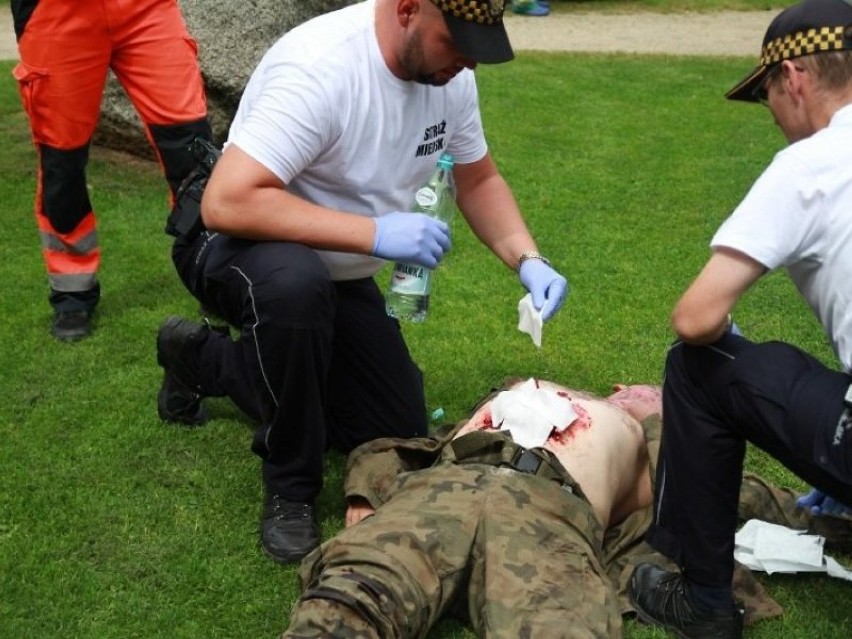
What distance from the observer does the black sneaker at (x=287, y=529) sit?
3.24 metres

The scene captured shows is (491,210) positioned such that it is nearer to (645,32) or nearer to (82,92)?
(82,92)

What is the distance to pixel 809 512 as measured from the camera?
3373 millimetres

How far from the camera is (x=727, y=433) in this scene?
277cm

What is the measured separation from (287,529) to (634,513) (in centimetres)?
95

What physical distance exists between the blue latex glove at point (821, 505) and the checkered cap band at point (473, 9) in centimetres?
155

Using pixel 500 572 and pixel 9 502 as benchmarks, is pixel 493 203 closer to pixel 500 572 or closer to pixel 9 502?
pixel 500 572

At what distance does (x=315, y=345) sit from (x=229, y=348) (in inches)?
27.0

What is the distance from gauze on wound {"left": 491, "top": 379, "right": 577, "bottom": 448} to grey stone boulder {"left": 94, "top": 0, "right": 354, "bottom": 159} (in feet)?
12.1

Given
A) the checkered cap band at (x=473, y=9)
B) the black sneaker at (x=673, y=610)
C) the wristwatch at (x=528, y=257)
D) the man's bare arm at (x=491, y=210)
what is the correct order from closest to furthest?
1. the black sneaker at (x=673, y=610)
2. the checkered cap band at (x=473, y=9)
3. the wristwatch at (x=528, y=257)
4. the man's bare arm at (x=491, y=210)

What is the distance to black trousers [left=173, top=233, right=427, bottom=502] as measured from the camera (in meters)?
3.16

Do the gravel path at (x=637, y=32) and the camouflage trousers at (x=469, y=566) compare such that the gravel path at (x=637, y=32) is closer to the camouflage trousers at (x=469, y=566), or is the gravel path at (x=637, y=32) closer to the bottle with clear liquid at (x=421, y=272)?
the bottle with clear liquid at (x=421, y=272)

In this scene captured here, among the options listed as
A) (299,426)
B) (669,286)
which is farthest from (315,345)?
(669,286)

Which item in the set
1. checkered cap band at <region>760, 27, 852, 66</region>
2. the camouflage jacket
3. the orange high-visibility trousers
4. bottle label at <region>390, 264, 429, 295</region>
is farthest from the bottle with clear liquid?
the orange high-visibility trousers

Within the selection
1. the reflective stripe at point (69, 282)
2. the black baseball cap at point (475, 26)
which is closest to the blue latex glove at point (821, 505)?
the black baseball cap at point (475, 26)
